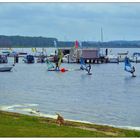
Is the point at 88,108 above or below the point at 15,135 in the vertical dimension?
below

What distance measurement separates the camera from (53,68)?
307ft

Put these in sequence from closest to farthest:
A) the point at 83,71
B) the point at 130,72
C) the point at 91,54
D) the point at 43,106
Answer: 1. the point at 43,106
2. the point at 130,72
3. the point at 83,71
4. the point at 91,54

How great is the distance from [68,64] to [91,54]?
8.06 m

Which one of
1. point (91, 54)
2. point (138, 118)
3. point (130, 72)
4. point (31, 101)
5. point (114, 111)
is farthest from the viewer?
point (91, 54)

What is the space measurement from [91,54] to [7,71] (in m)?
26.0

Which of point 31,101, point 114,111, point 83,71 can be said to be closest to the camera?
point 114,111

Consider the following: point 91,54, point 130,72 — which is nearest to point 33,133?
point 130,72

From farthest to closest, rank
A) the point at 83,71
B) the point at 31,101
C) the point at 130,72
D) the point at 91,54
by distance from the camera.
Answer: the point at 91,54, the point at 83,71, the point at 130,72, the point at 31,101

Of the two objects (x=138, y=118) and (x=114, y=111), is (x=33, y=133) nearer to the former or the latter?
(x=138, y=118)

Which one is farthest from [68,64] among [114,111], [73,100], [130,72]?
[114,111]

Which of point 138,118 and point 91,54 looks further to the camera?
point 91,54

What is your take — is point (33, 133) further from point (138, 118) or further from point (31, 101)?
point (31, 101)

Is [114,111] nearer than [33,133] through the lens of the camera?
No

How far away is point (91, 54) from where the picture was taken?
111 metres
